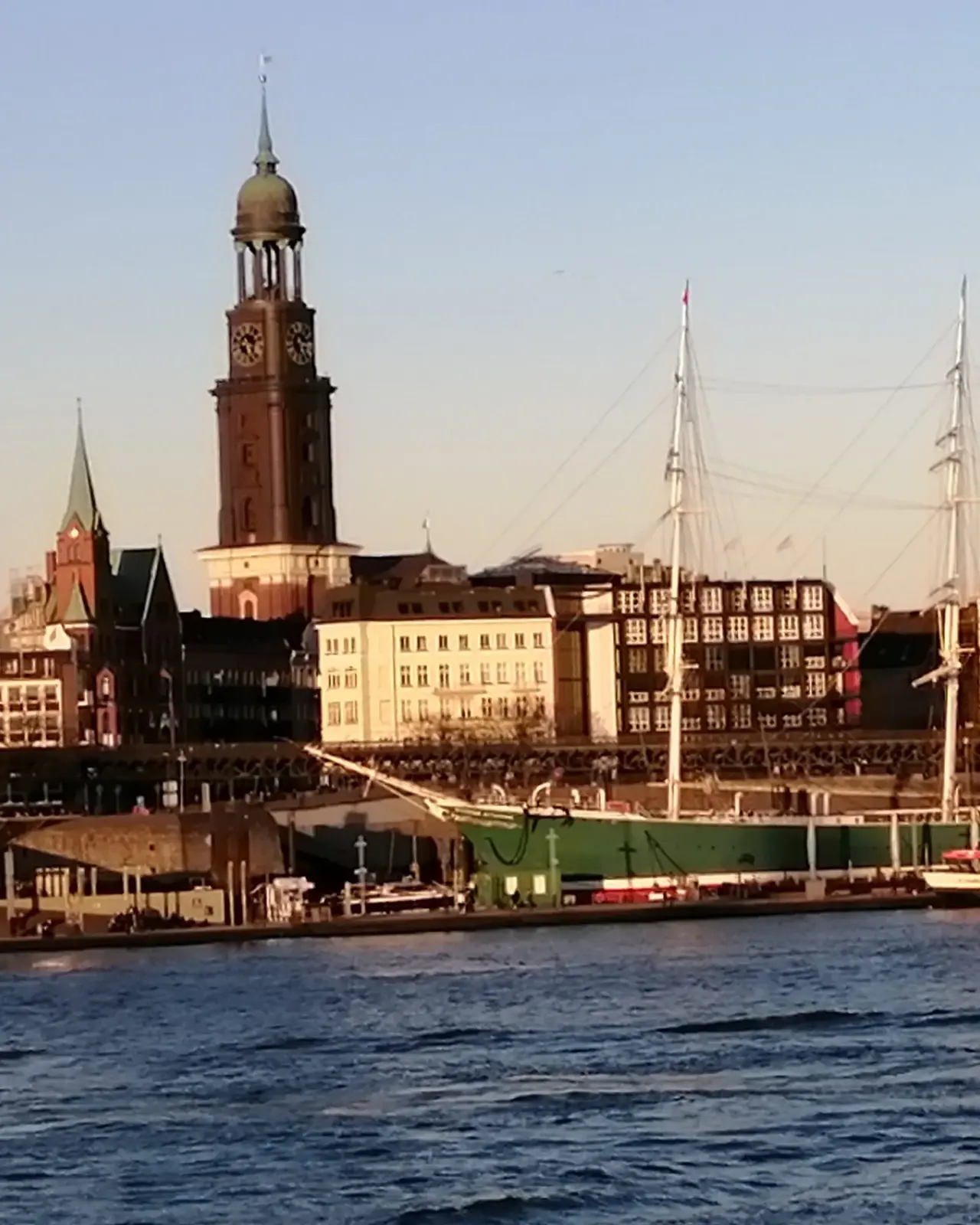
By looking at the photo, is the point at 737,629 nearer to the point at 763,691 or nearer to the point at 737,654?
the point at 737,654

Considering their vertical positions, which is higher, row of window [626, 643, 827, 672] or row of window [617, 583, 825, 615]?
row of window [617, 583, 825, 615]

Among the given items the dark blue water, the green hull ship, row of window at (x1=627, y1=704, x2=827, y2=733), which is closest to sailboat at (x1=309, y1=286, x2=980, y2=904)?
the green hull ship

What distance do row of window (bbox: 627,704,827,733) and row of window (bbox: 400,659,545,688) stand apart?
5.16 meters

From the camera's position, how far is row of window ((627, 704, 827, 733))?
19338 centimetres

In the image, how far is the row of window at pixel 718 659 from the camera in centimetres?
19588

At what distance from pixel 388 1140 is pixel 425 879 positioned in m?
85.4

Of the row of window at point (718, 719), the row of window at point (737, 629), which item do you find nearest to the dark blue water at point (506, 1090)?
the row of window at point (718, 719)

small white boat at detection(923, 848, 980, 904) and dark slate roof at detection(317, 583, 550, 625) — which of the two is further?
dark slate roof at detection(317, 583, 550, 625)

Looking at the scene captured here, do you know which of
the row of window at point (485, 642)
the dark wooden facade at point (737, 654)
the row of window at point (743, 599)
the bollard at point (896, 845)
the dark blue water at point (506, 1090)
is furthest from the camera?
the row of window at point (485, 642)

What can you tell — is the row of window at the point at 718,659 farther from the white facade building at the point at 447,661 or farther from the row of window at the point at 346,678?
the row of window at the point at 346,678

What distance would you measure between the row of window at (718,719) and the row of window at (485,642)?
5948 mm

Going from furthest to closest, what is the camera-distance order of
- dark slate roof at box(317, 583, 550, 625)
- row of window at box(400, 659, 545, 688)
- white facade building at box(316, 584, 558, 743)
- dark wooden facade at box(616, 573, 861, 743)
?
dark slate roof at box(317, 583, 550, 625) < white facade building at box(316, 584, 558, 743) < row of window at box(400, 659, 545, 688) < dark wooden facade at box(616, 573, 861, 743)

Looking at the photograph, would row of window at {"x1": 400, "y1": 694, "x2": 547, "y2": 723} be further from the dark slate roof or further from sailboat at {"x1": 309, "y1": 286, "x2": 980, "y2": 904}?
sailboat at {"x1": 309, "y1": 286, "x2": 980, "y2": 904}

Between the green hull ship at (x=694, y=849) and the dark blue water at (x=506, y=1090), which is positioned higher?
the green hull ship at (x=694, y=849)
